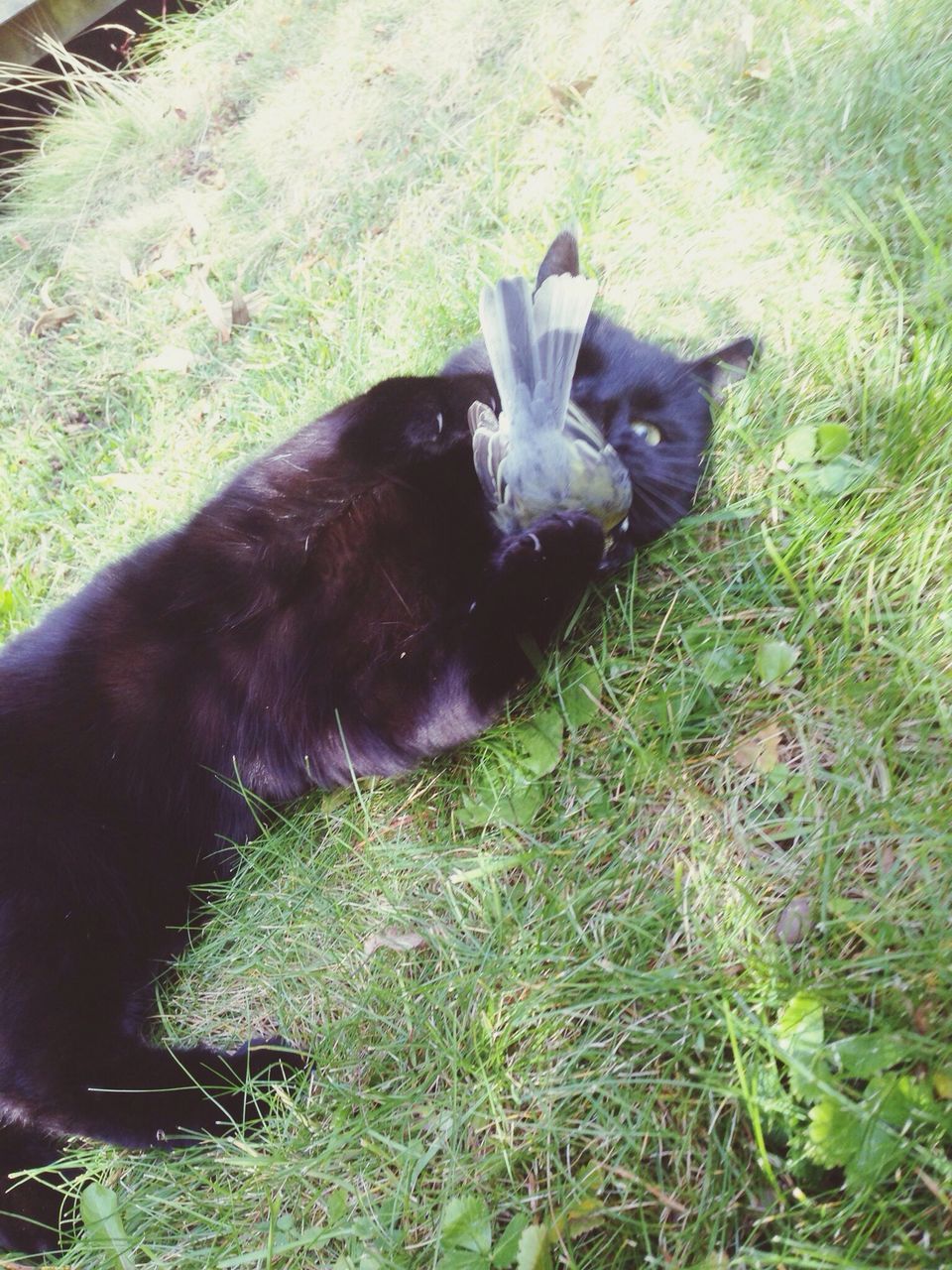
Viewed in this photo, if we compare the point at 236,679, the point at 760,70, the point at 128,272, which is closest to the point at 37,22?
the point at 128,272

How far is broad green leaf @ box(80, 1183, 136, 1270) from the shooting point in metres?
1.45

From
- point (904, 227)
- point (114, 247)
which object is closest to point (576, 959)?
point (904, 227)

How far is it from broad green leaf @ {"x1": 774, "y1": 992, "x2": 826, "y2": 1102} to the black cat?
76cm

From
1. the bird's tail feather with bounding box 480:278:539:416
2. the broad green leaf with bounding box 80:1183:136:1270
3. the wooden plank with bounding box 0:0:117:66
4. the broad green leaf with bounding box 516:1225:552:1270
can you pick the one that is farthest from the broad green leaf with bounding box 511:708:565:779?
the wooden plank with bounding box 0:0:117:66

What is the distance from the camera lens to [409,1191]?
1269 mm

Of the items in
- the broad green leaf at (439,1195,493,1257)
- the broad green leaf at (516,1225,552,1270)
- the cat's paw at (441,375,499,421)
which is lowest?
the broad green leaf at (439,1195,493,1257)

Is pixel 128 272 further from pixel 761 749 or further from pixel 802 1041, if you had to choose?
pixel 802 1041

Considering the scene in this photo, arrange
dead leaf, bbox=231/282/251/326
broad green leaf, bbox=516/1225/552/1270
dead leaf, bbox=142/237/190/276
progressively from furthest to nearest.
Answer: dead leaf, bbox=142/237/190/276 < dead leaf, bbox=231/282/251/326 < broad green leaf, bbox=516/1225/552/1270

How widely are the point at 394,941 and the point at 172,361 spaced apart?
217 centimetres

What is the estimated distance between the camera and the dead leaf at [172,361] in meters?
2.93

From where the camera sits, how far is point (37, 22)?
3996 millimetres

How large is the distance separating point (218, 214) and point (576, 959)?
9.86ft

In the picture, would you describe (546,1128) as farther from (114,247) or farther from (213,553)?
(114,247)

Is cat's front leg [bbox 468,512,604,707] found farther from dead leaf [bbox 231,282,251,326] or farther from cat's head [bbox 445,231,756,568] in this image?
dead leaf [bbox 231,282,251,326]
